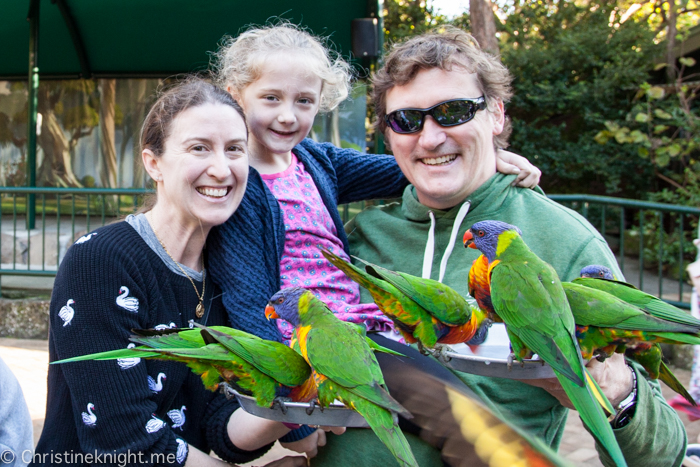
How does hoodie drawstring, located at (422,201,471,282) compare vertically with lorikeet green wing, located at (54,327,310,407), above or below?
above

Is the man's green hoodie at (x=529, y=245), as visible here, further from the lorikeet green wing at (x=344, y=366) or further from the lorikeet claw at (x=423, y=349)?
the lorikeet green wing at (x=344, y=366)

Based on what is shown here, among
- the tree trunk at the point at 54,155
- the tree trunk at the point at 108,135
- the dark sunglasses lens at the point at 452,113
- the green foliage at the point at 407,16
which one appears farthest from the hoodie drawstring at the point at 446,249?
the green foliage at the point at 407,16

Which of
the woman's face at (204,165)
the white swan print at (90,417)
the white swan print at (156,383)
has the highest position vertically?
the woman's face at (204,165)

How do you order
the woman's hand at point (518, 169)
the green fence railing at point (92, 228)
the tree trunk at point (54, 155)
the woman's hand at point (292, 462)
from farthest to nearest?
the tree trunk at point (54, 155) < the green fence railing at point (92, 228) < the woman's hand at point (518, 169) < the woman's hand at point (292, 462)

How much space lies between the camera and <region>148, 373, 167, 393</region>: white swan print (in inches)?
64.9

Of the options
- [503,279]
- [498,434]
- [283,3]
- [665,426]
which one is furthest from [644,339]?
[283,3]

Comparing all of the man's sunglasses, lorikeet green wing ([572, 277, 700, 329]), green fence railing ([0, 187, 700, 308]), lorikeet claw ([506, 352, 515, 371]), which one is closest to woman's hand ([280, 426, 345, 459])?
lorikeet claw ([506, 352, 515, 371])

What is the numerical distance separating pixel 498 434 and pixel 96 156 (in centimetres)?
930

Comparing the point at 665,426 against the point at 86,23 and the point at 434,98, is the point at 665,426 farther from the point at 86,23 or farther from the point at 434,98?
the point at 86,23

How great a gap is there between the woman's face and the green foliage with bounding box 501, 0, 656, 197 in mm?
9098

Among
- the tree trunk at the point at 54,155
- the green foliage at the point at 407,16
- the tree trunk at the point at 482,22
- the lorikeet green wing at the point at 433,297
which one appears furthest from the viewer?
the green foliage at the point at 407,16

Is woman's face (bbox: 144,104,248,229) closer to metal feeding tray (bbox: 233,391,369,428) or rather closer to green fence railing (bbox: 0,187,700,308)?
metal feeding tray (bbox: 233,391,369,428)

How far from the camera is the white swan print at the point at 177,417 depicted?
1.74 meters

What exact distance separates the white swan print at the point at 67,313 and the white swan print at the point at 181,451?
1.47 feet
